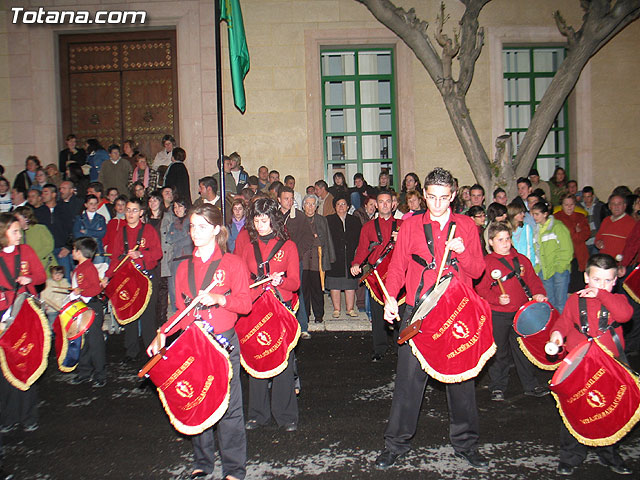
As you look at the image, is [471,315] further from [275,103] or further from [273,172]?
[275,103]

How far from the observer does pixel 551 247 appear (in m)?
8.77

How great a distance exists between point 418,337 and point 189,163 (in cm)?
1137

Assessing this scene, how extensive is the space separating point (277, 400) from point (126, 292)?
3194 mm

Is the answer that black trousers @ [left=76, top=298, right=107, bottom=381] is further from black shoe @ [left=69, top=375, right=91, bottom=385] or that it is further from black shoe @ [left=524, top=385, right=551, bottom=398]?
black shoe @ [left=524, top=385, right=551, bottom=398]

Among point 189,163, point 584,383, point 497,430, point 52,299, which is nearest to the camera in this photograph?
point 584,383

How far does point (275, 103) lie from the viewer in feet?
49.0

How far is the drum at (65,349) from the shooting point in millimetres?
6828

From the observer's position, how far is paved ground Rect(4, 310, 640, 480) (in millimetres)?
4734

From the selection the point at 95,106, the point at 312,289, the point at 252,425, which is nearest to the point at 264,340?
the point at 252,425

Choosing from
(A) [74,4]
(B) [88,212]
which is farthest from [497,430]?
(A) [74,4]

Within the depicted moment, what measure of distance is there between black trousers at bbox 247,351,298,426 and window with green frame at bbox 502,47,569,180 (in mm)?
12162

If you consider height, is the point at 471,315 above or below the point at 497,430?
above

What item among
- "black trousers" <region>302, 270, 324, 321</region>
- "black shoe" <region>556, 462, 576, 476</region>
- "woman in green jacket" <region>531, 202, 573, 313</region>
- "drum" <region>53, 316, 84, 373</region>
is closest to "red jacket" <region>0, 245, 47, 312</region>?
"drum" <region>53, 316, 84, 373</region>

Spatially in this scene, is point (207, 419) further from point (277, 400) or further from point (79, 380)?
point (79, 380)
